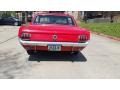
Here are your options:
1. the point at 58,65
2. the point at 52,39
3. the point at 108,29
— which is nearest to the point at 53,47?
the point at 52,39

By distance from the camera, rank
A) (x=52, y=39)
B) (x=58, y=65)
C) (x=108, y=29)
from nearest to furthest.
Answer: (x=58, y=65)
(x=52, y=39)
(x=108, y=29)

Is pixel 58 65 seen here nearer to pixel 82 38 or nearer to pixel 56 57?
pixel 82 38

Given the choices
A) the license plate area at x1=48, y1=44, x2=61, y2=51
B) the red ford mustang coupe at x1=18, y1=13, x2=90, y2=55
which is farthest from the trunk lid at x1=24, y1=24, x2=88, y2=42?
the license plate area at x1=48, y1=44, x2=61, y2=51

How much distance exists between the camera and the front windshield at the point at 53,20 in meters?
10.2

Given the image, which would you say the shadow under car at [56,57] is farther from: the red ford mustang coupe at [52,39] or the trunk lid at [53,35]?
the trunk lid at [53,35]

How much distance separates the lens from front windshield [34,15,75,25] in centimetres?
1023

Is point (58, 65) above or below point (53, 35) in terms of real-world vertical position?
below

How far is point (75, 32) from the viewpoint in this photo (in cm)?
862

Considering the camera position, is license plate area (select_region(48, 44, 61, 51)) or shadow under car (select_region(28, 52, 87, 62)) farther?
shadow under car (select_region(28, 52, 87, 62))

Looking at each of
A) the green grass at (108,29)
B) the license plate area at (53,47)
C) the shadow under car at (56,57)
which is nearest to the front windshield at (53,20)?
the shadow under car at (56,57)

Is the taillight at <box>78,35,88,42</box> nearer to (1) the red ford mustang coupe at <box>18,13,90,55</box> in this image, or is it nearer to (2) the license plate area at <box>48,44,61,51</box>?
(1) the red ford mustang coupe at <box>18,13,90,55</box>

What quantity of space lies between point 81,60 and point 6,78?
3.31 metres

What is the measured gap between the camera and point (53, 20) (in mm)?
10258
